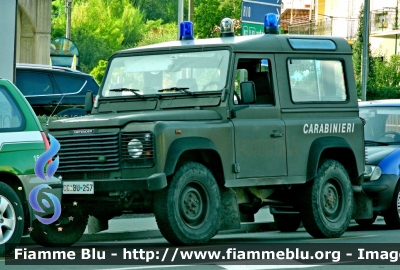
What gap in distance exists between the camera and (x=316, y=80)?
14.6 m

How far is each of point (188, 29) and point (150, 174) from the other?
9.99 feet

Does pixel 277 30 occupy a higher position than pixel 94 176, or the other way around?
pixel 277 30

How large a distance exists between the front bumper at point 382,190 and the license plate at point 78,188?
216 inches

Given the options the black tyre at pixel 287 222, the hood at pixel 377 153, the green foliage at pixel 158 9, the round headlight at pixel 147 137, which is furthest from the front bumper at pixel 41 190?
the green foliage at pixel 158 9

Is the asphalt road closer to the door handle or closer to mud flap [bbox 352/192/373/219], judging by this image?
mud flap [bbox 352/192/373/219]

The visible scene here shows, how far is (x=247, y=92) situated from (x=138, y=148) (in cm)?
165

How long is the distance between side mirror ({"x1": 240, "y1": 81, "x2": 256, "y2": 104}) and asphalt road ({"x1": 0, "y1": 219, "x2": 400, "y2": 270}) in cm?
164

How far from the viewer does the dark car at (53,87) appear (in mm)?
21297

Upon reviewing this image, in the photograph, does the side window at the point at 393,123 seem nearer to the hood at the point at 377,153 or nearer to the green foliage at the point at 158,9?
the hood at the point at 377,153

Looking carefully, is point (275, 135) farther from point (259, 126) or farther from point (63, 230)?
point (63, 230)

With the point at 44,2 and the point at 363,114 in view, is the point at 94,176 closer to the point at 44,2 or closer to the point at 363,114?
the point at 363,114

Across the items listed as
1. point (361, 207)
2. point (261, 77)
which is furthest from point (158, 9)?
point (261, 77)

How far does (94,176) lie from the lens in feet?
40.5

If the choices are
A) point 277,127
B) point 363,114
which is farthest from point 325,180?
point 363,114
